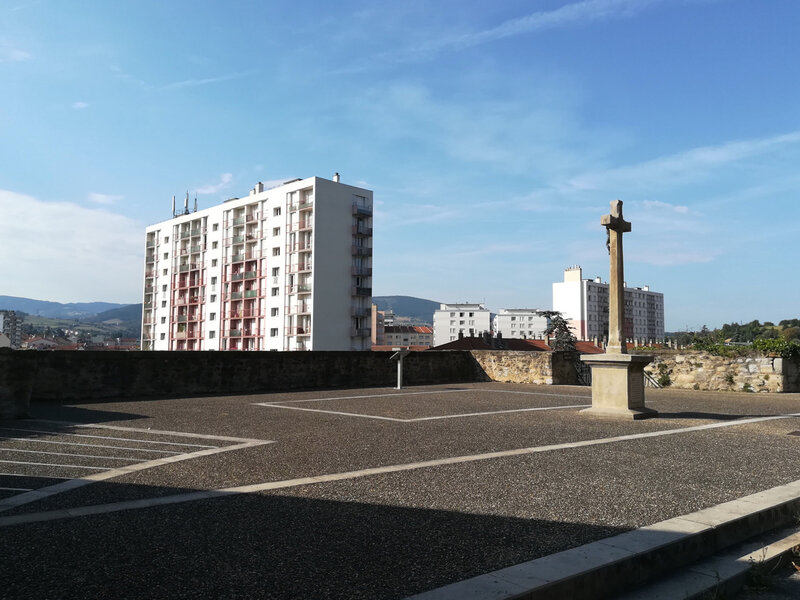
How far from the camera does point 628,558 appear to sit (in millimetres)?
3016

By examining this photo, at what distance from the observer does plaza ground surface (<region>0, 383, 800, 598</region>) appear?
9.44ft

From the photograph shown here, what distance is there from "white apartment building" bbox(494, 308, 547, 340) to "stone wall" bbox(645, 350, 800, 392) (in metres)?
155

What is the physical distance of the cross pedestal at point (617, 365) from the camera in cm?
946

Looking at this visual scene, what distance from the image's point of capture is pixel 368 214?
64312 mm

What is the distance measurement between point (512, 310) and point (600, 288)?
30.3 meters

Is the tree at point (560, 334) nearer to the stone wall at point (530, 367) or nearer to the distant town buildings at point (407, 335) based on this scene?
the stone wall at point (530, 367)

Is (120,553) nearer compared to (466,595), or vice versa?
(466,595)

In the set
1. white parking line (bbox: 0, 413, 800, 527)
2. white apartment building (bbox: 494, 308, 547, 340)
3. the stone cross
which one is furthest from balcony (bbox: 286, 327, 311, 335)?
white apartment building (bbox: 494, 308, 547, 340)

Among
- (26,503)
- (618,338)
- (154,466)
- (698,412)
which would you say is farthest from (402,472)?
(698,412)

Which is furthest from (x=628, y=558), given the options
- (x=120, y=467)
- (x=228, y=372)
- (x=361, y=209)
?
(x=361, y=209)

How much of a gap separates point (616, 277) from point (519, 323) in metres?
167

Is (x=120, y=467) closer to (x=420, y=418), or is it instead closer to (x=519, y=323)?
(x=420, y=418)

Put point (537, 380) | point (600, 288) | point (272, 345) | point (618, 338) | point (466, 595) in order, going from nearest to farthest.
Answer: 1. point (466, 595)
2. point (618, 338)
3. point (537, 380)
4. point (272, 345)
5. point (600, 288)

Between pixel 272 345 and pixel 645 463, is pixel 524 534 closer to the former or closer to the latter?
pixel 645 463
